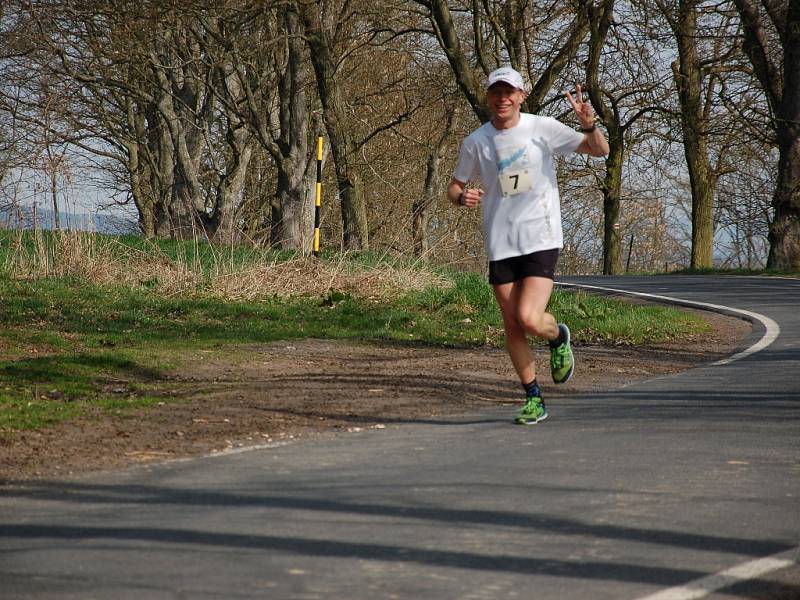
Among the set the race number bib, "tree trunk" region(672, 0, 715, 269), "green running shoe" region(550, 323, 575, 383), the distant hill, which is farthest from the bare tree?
the race number bib

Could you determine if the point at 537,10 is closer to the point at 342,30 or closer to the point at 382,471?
the point at 342,30

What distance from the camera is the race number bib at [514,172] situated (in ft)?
24.3

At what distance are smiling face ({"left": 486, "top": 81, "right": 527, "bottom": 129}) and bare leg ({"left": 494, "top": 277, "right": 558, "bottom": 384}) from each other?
0.93 metres

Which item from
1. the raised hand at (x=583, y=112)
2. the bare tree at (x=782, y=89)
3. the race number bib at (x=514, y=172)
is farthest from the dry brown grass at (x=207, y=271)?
the bare tree at (x=782, y=89)

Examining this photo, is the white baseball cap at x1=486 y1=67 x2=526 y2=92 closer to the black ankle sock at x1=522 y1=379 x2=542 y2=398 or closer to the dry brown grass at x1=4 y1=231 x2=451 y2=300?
the black ankle sock at x1=522 y1=379 x2=542 y2=398

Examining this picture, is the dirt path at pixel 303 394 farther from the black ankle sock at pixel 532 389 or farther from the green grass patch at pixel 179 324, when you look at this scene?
the black ankle sock at pixel 532 389

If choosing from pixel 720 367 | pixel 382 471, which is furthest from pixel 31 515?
pixel 720 367

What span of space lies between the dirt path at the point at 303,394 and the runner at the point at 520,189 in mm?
1017

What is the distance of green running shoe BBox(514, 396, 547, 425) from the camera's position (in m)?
7.71

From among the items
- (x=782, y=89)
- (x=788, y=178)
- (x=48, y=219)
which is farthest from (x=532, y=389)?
(x=782, y=89)

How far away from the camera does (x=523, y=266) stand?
7.59 m

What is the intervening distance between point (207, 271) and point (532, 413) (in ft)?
34.3

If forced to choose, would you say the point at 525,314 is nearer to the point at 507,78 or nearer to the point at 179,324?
the point at 507,78

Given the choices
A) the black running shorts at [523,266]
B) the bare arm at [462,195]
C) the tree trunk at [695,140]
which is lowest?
the black running shorts at [523,266]
